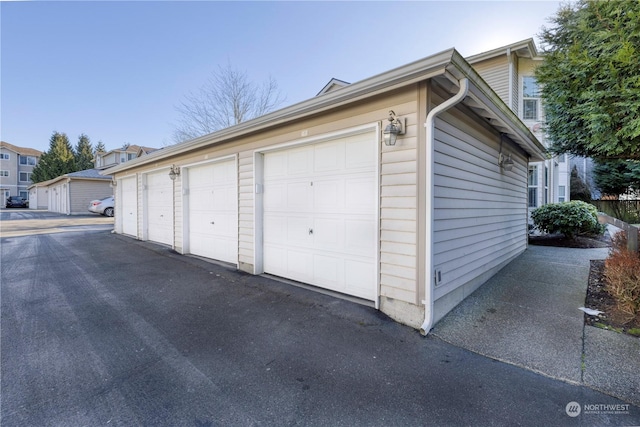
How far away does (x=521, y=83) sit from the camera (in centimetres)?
955

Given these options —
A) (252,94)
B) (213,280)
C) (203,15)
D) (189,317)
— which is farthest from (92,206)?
(189,317)

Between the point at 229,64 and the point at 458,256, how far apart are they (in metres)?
15.3

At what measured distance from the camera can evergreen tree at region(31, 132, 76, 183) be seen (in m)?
32.1

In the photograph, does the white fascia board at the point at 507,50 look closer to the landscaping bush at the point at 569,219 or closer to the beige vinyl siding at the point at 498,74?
the beige vinyl siding at the point at 498,74

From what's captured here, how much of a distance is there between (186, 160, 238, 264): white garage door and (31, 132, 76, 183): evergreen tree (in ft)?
118

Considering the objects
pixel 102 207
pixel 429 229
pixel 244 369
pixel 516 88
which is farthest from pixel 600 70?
pixel 102 207

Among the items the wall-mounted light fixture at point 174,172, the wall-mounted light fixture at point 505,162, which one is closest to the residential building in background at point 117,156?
the wall-mounted light fixture at point 174,172

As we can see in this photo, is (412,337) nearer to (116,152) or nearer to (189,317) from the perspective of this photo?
(189,317)

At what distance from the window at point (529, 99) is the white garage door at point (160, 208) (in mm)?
11924

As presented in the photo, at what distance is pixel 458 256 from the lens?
3781mm

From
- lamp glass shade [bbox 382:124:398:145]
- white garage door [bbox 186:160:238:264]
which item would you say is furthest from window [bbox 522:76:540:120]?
white garage door [bbox 186:160:238:264]

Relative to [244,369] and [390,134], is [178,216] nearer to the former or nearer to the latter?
[244,369]

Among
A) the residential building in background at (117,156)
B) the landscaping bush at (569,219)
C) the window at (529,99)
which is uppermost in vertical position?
the residential building in background at (117,156)

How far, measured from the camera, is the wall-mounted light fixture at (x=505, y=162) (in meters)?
5.34
